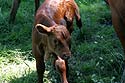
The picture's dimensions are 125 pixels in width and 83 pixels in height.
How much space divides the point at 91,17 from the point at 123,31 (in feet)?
8.67

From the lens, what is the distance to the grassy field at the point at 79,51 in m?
5.22

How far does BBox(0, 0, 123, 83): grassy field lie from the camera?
17.1 ft

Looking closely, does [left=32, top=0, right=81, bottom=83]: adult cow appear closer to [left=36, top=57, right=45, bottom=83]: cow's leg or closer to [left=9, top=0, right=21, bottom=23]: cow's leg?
[left=36, top=57, right=45, bottom=83]: cow's leg

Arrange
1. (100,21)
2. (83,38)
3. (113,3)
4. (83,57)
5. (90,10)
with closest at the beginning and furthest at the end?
(113,3) → (83,57) → (83,38) → (100,21) → (90,10)

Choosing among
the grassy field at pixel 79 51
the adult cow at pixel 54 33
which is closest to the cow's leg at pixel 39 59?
the adult cow at pixel 54 33

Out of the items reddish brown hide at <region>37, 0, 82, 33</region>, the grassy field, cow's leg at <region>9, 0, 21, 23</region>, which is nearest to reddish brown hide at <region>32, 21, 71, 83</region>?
reddish brown hide at <region>37, 0, 82, 33</region>

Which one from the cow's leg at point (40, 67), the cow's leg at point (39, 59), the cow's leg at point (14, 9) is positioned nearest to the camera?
the cow's leg at point (39, 59)

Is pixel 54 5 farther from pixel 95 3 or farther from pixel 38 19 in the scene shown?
pixel 95 3

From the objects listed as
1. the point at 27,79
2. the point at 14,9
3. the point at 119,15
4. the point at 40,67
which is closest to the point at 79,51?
the point at 27,79

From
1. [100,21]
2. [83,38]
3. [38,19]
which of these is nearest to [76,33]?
[83,38]

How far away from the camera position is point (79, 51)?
19.2ft

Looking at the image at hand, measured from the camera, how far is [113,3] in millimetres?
4348

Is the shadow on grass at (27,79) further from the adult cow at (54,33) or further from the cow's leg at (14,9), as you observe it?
the cow's leg at (14,9)

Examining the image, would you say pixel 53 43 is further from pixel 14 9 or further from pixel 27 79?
pixel 14 9
